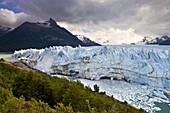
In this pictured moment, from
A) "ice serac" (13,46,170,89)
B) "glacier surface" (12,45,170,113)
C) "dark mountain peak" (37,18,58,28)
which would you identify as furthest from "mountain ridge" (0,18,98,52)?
"ice serac" (13,46,170,89)

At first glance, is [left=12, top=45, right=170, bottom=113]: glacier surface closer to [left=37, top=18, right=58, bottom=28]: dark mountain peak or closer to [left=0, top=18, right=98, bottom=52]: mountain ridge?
[left=0, top=18, right=98, bottom=52]: mountain ridge

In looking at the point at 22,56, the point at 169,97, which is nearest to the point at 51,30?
the point at 22,56

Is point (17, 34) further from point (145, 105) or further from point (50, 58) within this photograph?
point (145, 105)

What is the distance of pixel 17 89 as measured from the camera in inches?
470

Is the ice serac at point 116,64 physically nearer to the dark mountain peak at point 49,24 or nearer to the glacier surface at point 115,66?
the glacier surface at point 115,66

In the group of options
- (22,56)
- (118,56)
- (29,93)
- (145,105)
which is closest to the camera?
(29,93)

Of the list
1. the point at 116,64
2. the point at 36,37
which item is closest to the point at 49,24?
the point at 36,37

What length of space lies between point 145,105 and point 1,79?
37.5ft

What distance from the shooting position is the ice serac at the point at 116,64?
25938mm

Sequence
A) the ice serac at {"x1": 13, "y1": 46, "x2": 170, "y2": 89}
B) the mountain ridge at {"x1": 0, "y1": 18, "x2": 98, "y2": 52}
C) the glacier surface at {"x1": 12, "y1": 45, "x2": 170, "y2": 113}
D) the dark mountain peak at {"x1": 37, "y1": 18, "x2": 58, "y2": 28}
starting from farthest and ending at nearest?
1. the dark mountain peak at {"x1": 37, "y1": 18, "x2": 58, "y2": 28}
2. the mountain ridge at {"x1": 0, "y1": 18, "x2": 98, "y2": 52}
3. the ice serac at {"x1": 13, "y1": 46, "x2": 170, "y2": 89}
4. the glacier surface at {"x1": 12, "y1": 45, "x2": 170, "y2": 113}

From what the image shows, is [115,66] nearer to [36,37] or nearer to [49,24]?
[36,37]

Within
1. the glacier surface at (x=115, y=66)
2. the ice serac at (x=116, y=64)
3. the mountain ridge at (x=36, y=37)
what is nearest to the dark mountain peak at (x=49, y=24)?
the mountain ridge at (x=36, y=37)

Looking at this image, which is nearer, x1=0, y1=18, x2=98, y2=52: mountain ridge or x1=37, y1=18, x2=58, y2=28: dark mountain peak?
x1=0, y1=18, x2=98, y2=52: mountain ridge

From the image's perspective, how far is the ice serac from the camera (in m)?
25.9
